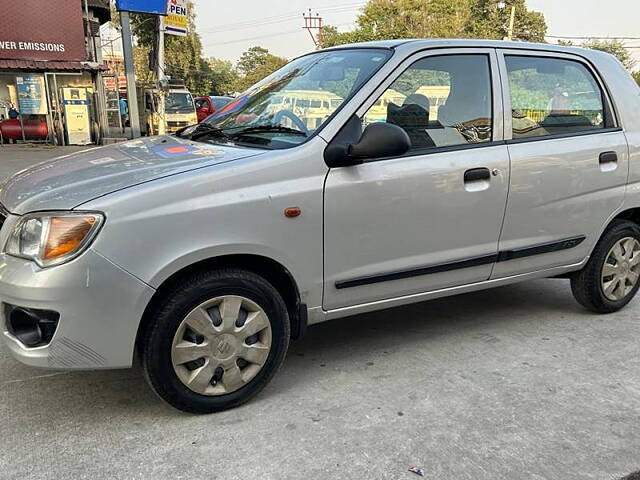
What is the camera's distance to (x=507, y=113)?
3582 millimetres

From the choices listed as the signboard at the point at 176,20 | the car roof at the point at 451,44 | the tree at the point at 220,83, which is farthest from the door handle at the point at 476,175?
the tree at the point at 220,83

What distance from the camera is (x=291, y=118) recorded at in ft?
10.8

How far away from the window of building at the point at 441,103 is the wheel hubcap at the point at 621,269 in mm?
1466

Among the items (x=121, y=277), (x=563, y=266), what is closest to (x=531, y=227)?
(x=563, y=266)

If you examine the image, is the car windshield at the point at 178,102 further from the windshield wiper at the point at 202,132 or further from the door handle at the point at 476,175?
the door handle at the point at 476,175

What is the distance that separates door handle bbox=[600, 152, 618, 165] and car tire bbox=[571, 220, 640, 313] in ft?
1.55

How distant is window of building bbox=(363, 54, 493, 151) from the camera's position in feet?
10.7

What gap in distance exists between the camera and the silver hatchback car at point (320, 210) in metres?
2.52

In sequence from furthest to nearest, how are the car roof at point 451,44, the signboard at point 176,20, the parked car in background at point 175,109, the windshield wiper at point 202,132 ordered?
the parked car in background at point 175,109 → the signboard at point 176,20 → the windshield wiper at point 202,132 → the car roof at point 451,44

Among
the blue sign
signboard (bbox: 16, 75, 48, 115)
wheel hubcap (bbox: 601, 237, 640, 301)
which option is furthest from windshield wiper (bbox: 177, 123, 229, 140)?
signboard (bbox: 16, 75, 48, 115)

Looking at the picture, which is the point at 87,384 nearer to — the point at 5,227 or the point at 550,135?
the point at 5,227

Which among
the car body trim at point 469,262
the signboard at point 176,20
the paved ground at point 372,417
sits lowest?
the paved ground at point 372,417

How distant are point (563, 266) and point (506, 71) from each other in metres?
1.37

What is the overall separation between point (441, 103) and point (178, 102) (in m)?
18.7
